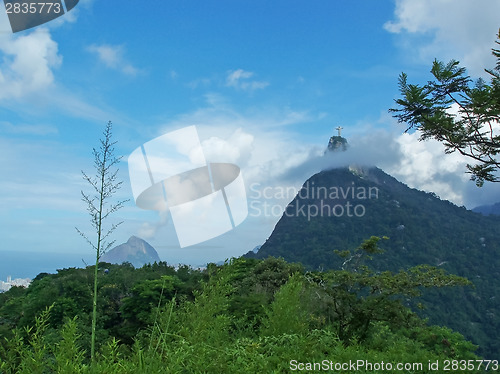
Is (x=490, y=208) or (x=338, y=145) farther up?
(x=338, y=145)

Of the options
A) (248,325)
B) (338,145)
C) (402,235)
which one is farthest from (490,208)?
(248,325)

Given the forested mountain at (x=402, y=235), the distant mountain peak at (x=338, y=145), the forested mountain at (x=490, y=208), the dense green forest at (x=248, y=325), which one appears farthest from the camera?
the forested mountain at (x=490, y=208)

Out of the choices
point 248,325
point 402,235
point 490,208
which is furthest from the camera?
point 490,208

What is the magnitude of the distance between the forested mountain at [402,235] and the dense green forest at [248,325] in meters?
33.0

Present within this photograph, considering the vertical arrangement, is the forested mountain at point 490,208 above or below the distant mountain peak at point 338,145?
below

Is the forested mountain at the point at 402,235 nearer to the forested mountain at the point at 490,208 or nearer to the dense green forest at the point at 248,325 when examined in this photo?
the forested mountain at the point at 490,208

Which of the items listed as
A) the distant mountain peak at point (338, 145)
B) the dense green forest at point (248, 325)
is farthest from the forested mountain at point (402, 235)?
the dense green forest at point (248, 325)

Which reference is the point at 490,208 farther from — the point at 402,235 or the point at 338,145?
the point at 402,235

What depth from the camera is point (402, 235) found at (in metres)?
65.6

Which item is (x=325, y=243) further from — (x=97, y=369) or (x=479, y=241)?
(x=97, y=369)

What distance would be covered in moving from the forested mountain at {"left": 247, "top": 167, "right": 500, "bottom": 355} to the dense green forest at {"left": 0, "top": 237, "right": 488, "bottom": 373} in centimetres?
3298

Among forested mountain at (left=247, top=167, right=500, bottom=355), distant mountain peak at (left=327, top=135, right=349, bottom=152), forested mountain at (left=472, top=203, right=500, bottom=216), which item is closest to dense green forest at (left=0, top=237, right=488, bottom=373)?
forested mountain at (left=247, top=167, right=500, bottom=355)

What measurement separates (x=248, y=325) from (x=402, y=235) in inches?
2546

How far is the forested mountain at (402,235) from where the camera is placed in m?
43.6
